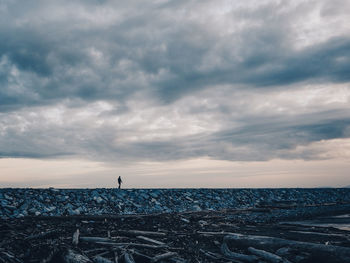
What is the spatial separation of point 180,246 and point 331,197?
29.8 m

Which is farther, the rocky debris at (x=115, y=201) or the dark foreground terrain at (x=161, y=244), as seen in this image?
the rocky debris at (x=115, y=201)

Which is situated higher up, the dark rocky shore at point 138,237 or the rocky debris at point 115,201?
the rocky debris at point 115,201

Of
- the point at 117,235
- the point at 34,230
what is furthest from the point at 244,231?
the point at 34,230

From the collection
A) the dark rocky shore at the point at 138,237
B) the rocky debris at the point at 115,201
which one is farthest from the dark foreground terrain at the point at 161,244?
the rocky debris at the point at 115,201

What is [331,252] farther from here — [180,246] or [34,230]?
[34,230]

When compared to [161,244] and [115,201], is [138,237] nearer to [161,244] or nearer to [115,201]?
[161,244]

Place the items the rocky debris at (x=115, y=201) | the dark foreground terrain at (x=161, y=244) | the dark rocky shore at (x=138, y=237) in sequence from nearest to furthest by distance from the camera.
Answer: the dark foreground terrain at (x=161, y=244) < the dark rocky shore at (x=138, y=237) < the rocky debris at (x=115, y=201)

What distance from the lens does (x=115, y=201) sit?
70.9ft

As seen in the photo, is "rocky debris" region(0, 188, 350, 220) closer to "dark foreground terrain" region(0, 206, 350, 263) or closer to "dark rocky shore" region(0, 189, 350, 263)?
"dark rocky shore" region(0, 189, 350, 263)

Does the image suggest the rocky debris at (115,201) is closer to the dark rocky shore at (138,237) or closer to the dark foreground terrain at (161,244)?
the dark rocky shore at (138,237)

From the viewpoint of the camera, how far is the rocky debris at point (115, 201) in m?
18.2

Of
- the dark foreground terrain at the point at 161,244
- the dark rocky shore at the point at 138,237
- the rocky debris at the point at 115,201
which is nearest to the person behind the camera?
the dark foreground terrain at the point at 161,244

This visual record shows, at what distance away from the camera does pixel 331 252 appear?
7.64 metres

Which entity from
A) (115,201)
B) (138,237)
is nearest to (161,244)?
(138,237)
